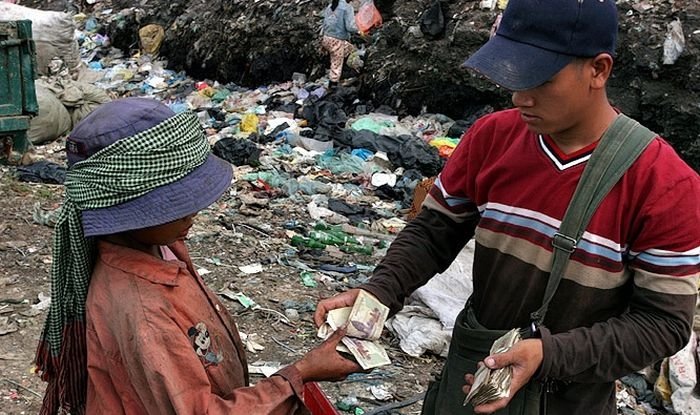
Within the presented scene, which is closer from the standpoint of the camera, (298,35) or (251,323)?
(251,323)

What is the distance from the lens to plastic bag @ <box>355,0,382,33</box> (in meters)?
10.8

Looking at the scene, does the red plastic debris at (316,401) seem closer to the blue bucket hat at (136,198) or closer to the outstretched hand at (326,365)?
the outstretched hand at (326,365)

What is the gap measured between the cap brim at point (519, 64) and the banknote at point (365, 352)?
0.74 metres

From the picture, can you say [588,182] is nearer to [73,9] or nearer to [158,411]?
[158,411]

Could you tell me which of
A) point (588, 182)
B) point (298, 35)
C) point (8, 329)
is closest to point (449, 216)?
point (588, 182)

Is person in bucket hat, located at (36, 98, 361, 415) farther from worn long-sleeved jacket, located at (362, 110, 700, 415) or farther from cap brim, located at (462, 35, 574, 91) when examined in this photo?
cap brim, located at (462, 35, 574, 91)

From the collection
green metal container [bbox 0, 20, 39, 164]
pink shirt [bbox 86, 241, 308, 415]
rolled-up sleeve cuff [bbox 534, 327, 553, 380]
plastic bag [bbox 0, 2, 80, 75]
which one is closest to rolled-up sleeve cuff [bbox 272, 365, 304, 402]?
pink shirt [bbox 86, 241, 308, 415]

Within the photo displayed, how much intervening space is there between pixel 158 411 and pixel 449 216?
88cm

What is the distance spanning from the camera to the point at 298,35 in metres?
11.5

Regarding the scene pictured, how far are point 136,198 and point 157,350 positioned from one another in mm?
330

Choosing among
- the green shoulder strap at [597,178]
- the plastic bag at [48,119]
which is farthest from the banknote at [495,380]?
the plastic bag at [48,119]

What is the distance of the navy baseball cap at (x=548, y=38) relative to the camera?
1486 millimetres

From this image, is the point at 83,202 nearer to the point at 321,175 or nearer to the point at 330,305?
the point at 330,305

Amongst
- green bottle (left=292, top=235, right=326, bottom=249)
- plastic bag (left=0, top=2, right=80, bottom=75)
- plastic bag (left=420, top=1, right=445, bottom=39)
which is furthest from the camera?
plastic bag (left=0, top=2, right=80, bottom=75)
